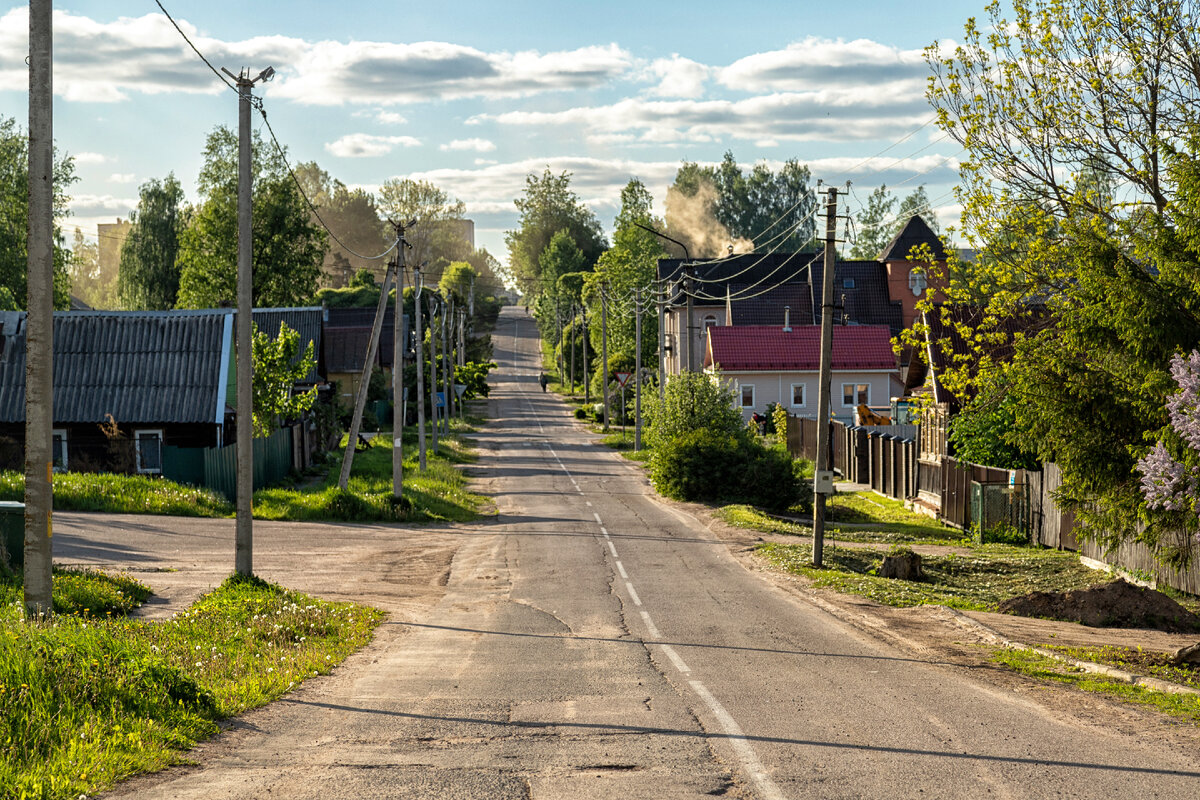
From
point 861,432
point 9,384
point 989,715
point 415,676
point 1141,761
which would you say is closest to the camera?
point 1141,761

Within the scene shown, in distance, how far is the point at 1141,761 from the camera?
801 centimetres

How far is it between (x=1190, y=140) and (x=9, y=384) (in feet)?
100

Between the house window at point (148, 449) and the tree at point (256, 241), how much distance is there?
36.3 metres

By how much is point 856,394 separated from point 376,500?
37440mm

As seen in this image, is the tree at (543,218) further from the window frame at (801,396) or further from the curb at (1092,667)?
the curb at (1092,667)

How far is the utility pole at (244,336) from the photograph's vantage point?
53.8ft

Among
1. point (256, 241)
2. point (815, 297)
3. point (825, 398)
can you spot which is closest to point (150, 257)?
point (256, 241)

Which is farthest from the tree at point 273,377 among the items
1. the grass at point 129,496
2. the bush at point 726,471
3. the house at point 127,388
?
the bush at point 726,471

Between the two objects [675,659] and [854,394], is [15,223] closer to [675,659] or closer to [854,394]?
[854,394]

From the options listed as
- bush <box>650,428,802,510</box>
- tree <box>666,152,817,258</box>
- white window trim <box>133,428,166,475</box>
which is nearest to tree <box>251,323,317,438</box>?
white window trim <box>133,428,166,475</box>

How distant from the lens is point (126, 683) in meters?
8.77

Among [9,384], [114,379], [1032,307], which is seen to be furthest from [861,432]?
[9,384]

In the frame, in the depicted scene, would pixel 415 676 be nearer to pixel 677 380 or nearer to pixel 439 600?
pixel 439 600

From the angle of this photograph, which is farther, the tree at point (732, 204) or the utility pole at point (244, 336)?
the tree at point (732, 204)
